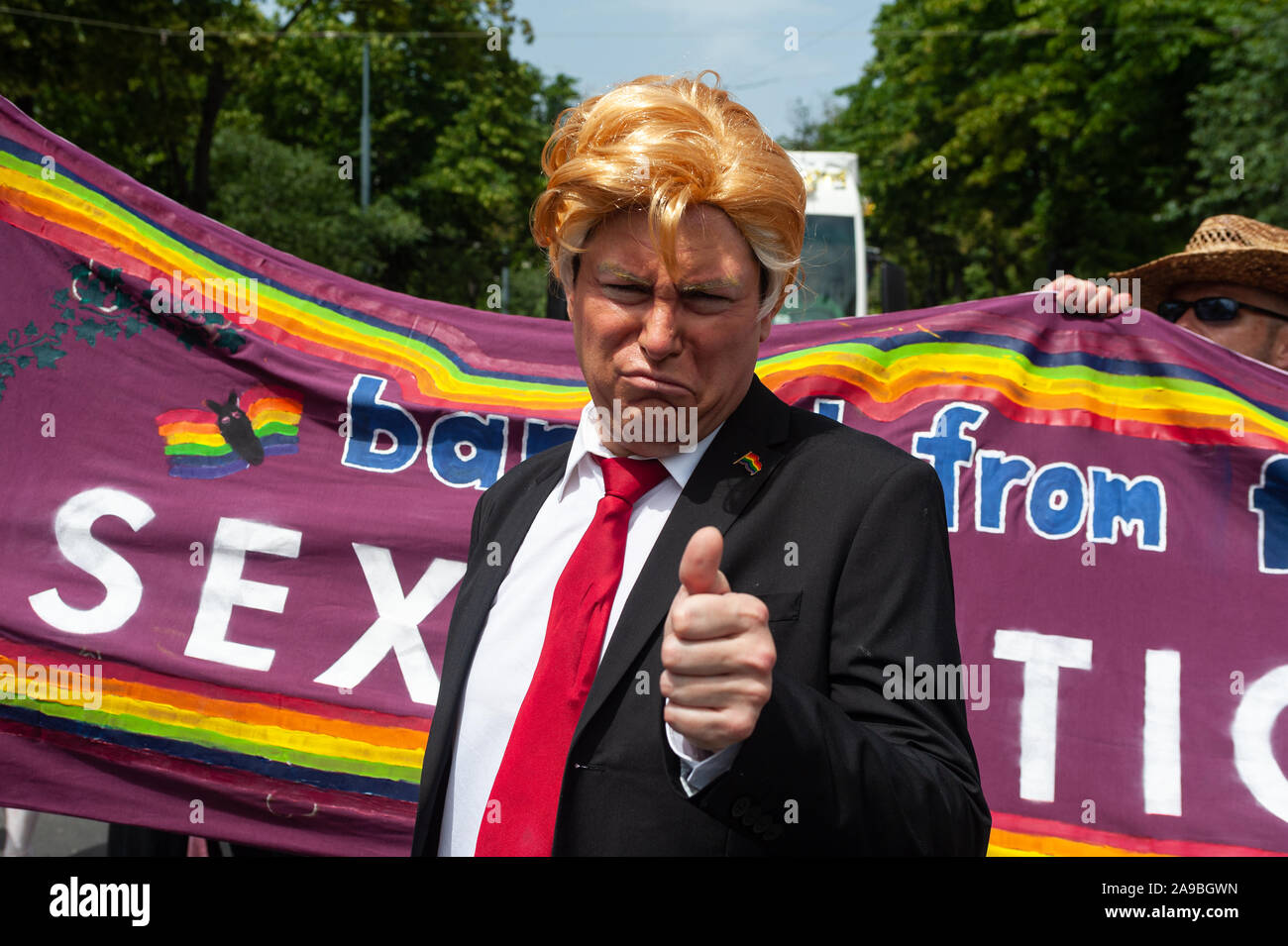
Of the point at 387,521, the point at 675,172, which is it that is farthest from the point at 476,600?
the point at 387,521

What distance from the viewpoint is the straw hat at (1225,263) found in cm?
392

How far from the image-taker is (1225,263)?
13.1 feet

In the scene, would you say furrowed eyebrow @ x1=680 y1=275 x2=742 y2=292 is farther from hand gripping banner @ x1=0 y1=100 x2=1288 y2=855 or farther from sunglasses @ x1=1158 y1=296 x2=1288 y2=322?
sunglasses @ x1=1158 y1=296 x2=1288 y2=322

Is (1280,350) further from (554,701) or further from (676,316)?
(554,701)

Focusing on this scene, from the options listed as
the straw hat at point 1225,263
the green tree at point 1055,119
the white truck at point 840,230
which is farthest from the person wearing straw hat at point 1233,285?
the green tree at point 1055,119

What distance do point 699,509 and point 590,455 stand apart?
0.32 metres

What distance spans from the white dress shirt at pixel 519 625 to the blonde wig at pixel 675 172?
0.32 metres

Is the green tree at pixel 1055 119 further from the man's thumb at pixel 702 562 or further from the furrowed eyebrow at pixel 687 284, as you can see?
the man's thumb at pixel 702 562

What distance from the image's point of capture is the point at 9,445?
3.48 m

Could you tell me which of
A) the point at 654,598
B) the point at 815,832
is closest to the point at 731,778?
the point at 815,832

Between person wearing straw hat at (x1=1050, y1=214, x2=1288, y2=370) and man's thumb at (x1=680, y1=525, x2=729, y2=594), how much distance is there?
3063 mm

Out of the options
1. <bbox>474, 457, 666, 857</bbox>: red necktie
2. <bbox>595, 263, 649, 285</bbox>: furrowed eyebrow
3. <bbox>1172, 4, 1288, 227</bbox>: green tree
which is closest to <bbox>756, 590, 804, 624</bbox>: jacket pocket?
<bbox>474, 457, 666, 857</bbox>: red necktie

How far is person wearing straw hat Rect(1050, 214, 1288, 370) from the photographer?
12.9 feet
